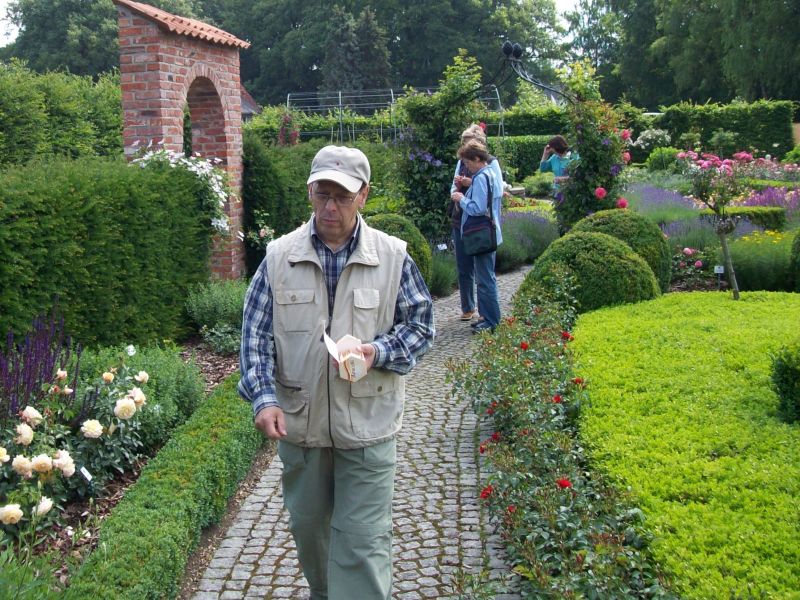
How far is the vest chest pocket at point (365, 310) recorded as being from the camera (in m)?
2.87

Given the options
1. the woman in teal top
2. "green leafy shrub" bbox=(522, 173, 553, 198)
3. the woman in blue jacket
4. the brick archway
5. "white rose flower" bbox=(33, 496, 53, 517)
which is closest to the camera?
"white rose flower" bbox=(33, 496, 53, 517)

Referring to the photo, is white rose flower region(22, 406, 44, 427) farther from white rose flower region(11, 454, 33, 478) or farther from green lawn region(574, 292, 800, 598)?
green lawn region(574, 292, 800, 598)

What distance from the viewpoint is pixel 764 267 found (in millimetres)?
8867

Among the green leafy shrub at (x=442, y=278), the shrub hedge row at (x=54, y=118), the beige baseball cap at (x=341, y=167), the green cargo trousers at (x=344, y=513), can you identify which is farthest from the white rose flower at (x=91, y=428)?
the shrub hedge row at (x=54, y=118)

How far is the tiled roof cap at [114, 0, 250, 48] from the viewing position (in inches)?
305

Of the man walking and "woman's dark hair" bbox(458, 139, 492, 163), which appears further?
"woman's dark hair" bbox(458, 139, 492, 163)

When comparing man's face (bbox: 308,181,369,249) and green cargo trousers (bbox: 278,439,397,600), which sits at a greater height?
man's face (bbox: 308,181,369,249)

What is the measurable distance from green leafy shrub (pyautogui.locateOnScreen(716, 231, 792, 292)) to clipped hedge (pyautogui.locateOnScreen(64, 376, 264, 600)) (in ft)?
19.2

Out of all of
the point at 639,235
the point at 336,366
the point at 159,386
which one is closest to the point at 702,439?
the point at 336,366

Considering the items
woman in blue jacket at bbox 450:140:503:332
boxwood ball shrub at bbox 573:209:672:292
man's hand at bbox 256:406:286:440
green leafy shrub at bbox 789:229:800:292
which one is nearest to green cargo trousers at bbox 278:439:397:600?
man's hand at bbox 256:406:286:440

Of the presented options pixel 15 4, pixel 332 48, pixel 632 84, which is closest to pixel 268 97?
pixel 332 48

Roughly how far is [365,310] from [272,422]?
481 mm

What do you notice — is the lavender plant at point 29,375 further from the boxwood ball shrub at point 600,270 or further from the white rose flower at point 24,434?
the boxwood ball shrub at point 600,270

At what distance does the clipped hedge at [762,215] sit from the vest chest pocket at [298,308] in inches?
384
